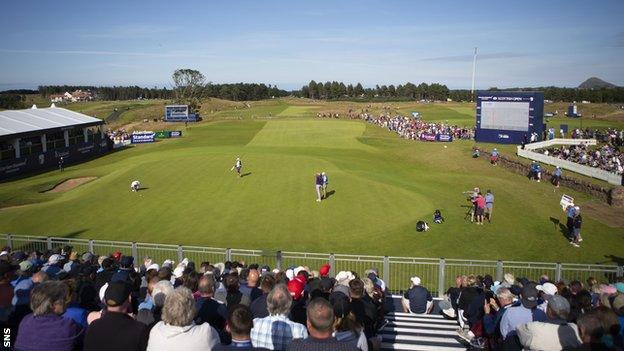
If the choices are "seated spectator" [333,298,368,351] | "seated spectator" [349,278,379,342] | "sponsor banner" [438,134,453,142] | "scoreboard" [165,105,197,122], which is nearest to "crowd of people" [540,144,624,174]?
"sponsor banner" [438,134,453,142]

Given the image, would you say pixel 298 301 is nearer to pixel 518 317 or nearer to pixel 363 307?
pixel 363 307

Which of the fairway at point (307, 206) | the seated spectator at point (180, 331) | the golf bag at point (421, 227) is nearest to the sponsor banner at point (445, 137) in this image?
the fairway at point (307, 206)

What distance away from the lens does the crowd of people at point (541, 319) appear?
6.37 meters

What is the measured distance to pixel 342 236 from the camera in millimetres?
23609

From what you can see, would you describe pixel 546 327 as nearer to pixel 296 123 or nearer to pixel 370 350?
pixel 370 350

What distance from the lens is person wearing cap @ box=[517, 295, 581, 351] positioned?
6.61m

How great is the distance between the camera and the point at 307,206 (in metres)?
29.0

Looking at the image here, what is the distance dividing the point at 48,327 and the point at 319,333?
136 inches

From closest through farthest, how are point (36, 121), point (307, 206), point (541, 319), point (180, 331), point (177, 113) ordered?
point (180, 331), point (541, 319), point (307, 206), point (36, 121), point (177, 113)

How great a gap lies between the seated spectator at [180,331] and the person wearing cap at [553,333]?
14.0 ft

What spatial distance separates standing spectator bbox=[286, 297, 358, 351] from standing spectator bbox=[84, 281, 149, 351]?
1.83 metres

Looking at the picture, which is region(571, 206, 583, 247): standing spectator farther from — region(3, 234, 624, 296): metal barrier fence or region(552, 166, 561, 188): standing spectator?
region(552, 166, 561, 188): standing spectator

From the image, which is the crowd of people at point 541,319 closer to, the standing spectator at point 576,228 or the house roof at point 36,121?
the standing spectator at point 576,228

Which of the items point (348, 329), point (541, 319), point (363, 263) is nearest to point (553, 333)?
point (541, 319)
